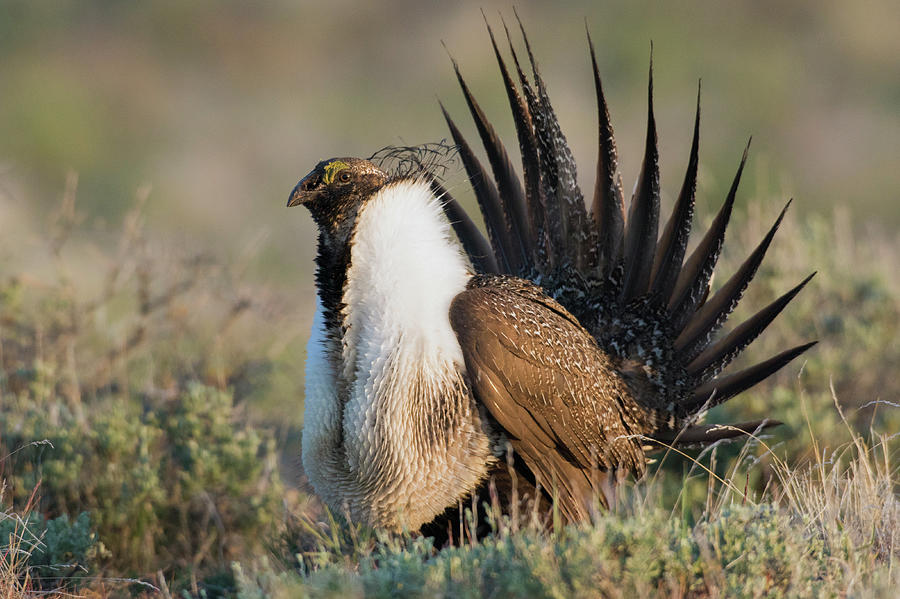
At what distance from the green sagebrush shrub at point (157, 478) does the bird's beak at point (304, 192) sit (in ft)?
4.96

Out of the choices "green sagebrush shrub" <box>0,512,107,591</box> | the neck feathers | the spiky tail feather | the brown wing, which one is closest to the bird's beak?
the neck feathers

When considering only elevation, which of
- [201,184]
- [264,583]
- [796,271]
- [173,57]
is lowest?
[264,583]

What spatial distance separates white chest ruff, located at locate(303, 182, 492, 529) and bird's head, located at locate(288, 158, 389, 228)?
50mm

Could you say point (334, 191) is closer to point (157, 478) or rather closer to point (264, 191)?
point (157, 478)

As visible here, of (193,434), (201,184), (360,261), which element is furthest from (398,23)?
(360,261)

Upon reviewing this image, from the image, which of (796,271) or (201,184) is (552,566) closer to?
(796,271)

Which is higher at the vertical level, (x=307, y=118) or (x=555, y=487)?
(x=307, y=118)

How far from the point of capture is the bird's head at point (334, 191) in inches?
116

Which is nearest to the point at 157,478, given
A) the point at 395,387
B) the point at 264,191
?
the point at 395,387

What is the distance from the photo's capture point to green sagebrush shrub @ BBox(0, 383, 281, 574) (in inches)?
153

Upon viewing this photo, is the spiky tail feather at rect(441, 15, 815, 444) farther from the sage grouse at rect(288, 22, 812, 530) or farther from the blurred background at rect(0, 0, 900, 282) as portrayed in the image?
the blurred background at rect(0, 0, 900, 282)

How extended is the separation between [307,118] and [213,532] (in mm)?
10611

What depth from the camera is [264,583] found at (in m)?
2.44

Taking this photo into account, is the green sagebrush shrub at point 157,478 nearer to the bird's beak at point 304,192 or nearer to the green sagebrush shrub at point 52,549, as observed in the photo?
the green sagebrush shrub at point 52,549
